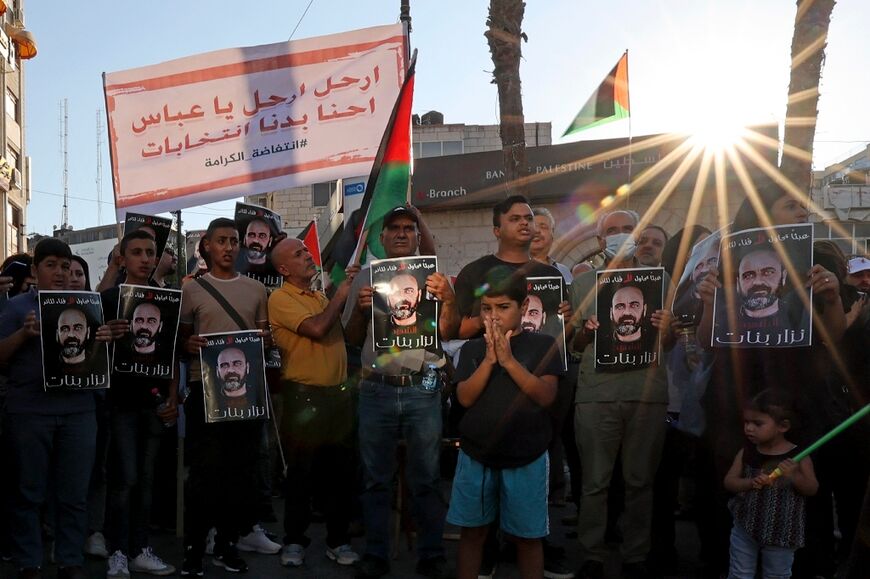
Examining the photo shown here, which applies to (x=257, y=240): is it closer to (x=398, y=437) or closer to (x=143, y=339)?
(x=143, y=339)

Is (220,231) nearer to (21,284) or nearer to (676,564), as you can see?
(21,284)

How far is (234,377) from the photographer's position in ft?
17.3

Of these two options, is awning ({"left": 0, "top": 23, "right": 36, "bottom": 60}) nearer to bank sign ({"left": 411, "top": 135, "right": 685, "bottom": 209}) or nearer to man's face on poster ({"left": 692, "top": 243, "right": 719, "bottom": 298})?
bank sign ({"left": 411, "top": 135, "right": 685, "bottom": 209})

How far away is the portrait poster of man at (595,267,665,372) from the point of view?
495 centimetres

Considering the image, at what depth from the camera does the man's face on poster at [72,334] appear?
187 inches

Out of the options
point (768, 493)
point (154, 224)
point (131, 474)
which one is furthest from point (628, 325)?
point (154, 224)

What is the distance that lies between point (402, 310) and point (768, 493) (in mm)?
2143

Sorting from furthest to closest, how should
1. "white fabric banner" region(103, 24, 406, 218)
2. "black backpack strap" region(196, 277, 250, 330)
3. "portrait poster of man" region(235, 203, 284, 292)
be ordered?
"portrait poster of man" region(235, 203, 284, 292) < "white fabric banner" region(103, 24, 406, 218) < "black backpack strap" region(196, 277, 250, 330)

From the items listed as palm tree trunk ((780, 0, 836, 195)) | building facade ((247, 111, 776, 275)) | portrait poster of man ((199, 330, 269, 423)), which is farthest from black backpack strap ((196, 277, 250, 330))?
building facade ((247, 111, 776, 275))

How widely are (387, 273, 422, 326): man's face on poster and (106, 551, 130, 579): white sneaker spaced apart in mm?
2140

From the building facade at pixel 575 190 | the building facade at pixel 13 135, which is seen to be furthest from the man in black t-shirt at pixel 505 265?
the building facade at pixel 13 135

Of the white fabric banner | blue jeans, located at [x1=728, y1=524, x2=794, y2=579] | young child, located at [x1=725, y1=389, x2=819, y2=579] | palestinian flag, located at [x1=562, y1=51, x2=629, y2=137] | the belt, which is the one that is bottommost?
blue jeans, located at [x1=728, y1=524, x2=794, y2=579]

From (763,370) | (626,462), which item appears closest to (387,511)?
(626,462)

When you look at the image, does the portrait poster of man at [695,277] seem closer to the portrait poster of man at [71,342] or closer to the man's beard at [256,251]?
the portrait poster of man at [71,342]
